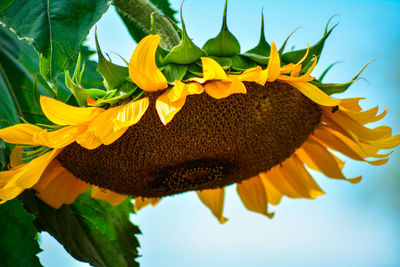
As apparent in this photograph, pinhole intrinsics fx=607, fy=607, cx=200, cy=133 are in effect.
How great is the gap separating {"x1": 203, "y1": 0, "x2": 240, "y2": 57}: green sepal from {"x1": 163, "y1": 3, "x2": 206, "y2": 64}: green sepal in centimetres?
3

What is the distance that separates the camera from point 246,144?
146cm

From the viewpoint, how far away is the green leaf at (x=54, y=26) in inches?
45.1

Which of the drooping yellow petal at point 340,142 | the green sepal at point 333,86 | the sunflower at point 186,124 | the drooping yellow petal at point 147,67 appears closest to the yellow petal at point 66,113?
the sunflower at point 186,124

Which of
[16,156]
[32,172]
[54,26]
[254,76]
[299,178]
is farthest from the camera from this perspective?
[299,178]

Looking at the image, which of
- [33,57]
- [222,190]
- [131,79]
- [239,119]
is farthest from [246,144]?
[33,57]

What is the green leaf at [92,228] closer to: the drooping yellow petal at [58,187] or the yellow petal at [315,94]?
the drooping yellow petal at [58,187]

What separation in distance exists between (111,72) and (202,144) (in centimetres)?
27

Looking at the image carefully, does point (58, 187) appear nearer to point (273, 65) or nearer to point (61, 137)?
point (61, 137)

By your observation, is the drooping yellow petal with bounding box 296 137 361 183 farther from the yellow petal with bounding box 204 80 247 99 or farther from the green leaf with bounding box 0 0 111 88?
the green leaf with bounding box 0 0 111 88

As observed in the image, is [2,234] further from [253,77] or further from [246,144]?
[253,77]

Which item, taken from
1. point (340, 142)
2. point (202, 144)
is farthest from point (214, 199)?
point (202, 144)

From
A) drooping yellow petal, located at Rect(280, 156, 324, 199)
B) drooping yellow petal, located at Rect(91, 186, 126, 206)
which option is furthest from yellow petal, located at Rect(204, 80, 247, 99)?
drooping yellow petal, located at Rect(91, 186, 126, 206)

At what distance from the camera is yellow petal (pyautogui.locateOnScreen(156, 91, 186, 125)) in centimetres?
122

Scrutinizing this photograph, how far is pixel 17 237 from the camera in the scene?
61.7 inches
